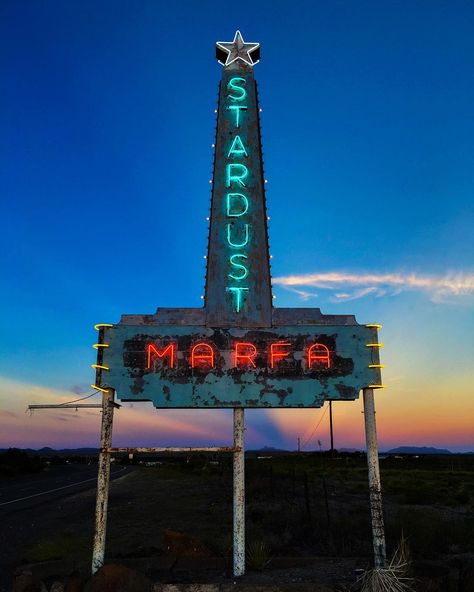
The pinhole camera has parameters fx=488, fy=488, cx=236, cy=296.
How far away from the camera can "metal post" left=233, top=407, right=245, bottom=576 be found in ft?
26.5

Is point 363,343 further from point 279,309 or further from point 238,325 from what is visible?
point 238,325

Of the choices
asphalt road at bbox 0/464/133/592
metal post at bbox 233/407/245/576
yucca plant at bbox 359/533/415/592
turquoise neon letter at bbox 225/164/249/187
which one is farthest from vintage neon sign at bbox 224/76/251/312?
asphalt road at bbox 0/464/133/592

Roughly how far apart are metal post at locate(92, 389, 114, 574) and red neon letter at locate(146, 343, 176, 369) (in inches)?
37.6

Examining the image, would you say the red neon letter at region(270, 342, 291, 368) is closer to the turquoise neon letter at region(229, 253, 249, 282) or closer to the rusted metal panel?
the rusted metal panel

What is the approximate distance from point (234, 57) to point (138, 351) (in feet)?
22.5

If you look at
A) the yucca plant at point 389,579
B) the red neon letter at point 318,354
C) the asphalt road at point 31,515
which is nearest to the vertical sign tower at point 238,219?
the red neon letter at point 318,354

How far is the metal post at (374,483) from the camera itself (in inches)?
316

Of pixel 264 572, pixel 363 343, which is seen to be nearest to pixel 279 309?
pixel 363 343

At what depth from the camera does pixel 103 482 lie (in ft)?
27.4

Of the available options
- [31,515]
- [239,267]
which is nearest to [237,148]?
[239,267]

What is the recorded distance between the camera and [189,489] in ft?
95.5

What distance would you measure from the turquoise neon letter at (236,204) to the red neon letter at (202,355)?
105 inches

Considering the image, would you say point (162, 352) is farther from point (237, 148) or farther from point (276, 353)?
point (237, 148)

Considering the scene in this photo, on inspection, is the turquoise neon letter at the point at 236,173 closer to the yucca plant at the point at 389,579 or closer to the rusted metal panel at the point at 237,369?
the rusted metal panel at the point at 237,369
